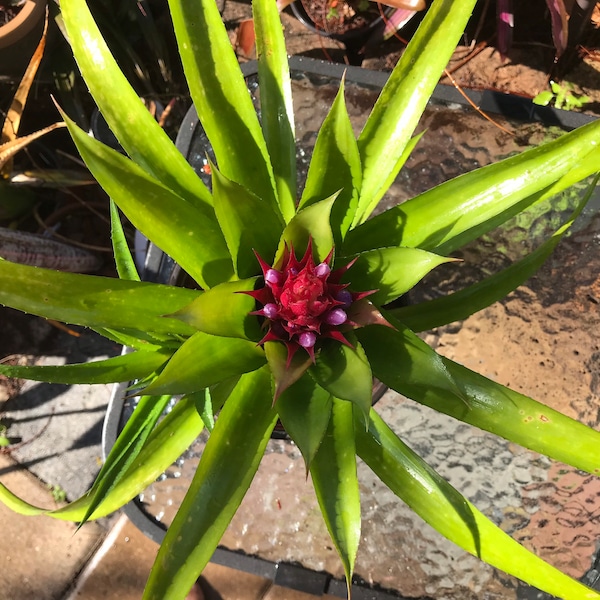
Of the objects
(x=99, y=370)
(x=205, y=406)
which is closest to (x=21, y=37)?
(x=99, y=370)

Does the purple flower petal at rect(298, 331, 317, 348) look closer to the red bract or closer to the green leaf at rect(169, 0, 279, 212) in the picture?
the red bract

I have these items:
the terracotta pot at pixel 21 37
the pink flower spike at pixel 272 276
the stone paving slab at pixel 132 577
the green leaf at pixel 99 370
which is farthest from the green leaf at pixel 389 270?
the stone paving slab at pixel 132 577

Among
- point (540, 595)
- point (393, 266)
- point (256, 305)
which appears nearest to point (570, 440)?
point (393, 266)

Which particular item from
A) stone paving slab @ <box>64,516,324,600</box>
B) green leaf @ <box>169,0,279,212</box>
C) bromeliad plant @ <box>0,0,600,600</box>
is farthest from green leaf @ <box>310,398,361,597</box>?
stone paving slab @ <box>64,516,324,600</box>

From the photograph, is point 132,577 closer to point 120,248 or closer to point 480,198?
point 120,248

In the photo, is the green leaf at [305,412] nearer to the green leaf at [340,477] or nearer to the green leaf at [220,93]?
the green leaf at [340,477]

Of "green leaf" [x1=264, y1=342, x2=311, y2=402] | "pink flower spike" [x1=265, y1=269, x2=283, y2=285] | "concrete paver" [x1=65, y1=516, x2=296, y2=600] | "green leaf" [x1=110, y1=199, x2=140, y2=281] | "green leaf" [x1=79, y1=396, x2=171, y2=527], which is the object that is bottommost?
"concrete paver" [x1=65, y1=516, x2=296, y2=600]

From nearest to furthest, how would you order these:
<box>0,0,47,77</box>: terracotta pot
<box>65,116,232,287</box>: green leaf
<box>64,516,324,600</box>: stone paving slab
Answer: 1. <box>65,116,232,287</box>: green leaf
2. <box>0,0,47,77</box>: terracotta pot
3. <box>64,516,324,600</box>: stone paving slab
